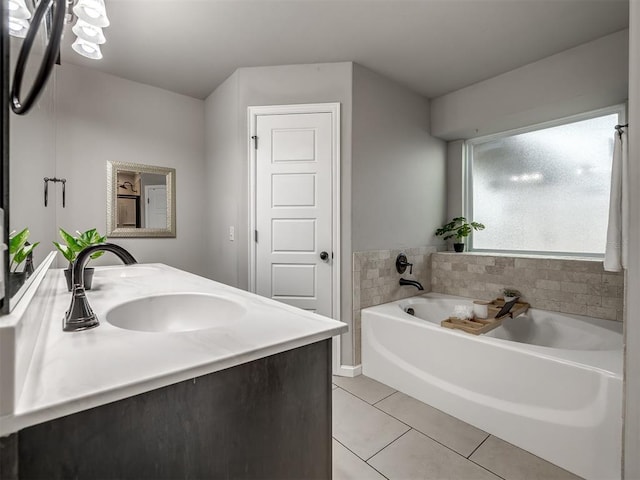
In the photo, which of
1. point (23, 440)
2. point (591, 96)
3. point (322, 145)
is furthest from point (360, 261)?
point (23, 440)

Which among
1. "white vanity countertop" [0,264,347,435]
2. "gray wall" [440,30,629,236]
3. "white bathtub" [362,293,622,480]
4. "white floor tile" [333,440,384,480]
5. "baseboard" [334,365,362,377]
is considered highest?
"gray wall" [440,30,629,236]

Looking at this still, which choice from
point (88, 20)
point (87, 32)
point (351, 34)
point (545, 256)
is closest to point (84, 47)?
point (87, 32)

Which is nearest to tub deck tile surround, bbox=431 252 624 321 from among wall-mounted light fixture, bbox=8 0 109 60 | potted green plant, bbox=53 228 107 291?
A: potted green plant, bbox=53 228 107 291

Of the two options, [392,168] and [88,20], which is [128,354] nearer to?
[88,20]

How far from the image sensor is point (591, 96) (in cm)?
221

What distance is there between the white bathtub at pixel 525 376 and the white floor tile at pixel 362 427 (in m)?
0.36

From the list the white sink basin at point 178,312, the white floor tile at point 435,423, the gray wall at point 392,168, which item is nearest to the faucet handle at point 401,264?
the gray wall at point 392,168

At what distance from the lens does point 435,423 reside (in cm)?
184

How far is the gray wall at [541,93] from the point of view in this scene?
6.93ft

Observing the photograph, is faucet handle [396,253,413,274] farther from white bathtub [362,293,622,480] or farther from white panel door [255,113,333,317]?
white panel door [255,113,333,317]

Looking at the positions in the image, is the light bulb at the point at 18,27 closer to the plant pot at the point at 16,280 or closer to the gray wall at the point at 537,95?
the plant pot at the point at 16,280

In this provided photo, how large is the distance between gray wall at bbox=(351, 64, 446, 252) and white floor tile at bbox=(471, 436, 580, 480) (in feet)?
4.87

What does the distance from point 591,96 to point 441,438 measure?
2.53m

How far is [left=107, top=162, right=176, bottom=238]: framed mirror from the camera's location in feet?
8.92
